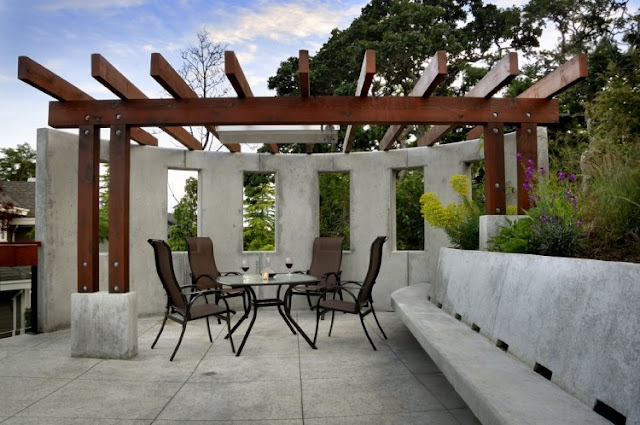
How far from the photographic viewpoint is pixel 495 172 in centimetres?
470

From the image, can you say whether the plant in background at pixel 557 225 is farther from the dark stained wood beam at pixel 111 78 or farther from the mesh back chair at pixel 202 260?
the mesh back chair at pixel 202 260

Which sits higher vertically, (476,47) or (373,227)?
(476,47)

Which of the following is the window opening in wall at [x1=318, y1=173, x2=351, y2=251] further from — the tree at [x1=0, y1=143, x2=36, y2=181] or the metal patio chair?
the tree at [x1=0, y1=143, x2=36, y2=181]

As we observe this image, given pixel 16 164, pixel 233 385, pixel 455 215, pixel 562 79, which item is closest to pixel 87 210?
pixel 233 385

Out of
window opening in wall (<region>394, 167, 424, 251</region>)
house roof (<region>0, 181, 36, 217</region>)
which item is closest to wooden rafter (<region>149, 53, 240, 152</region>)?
window opening in wall (<region>394, 167, 424, 251</region>)

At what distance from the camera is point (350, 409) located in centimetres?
307

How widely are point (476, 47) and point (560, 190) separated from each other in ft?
36.8

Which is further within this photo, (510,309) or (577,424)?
(510,309)

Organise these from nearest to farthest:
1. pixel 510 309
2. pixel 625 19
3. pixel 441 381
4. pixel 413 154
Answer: pixel 510 309 < pixel 441 381 < pixel 413 154 < pixel 625 19

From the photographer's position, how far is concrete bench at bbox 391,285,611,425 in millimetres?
1805

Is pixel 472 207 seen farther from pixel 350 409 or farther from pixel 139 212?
pixel 139 212

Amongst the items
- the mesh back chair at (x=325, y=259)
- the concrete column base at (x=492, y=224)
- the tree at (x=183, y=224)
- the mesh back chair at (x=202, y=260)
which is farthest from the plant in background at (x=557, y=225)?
the tree at (x=183, y=224)

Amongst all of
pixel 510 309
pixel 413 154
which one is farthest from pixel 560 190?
pixel 413 154

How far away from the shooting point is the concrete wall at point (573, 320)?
5.62 feet
